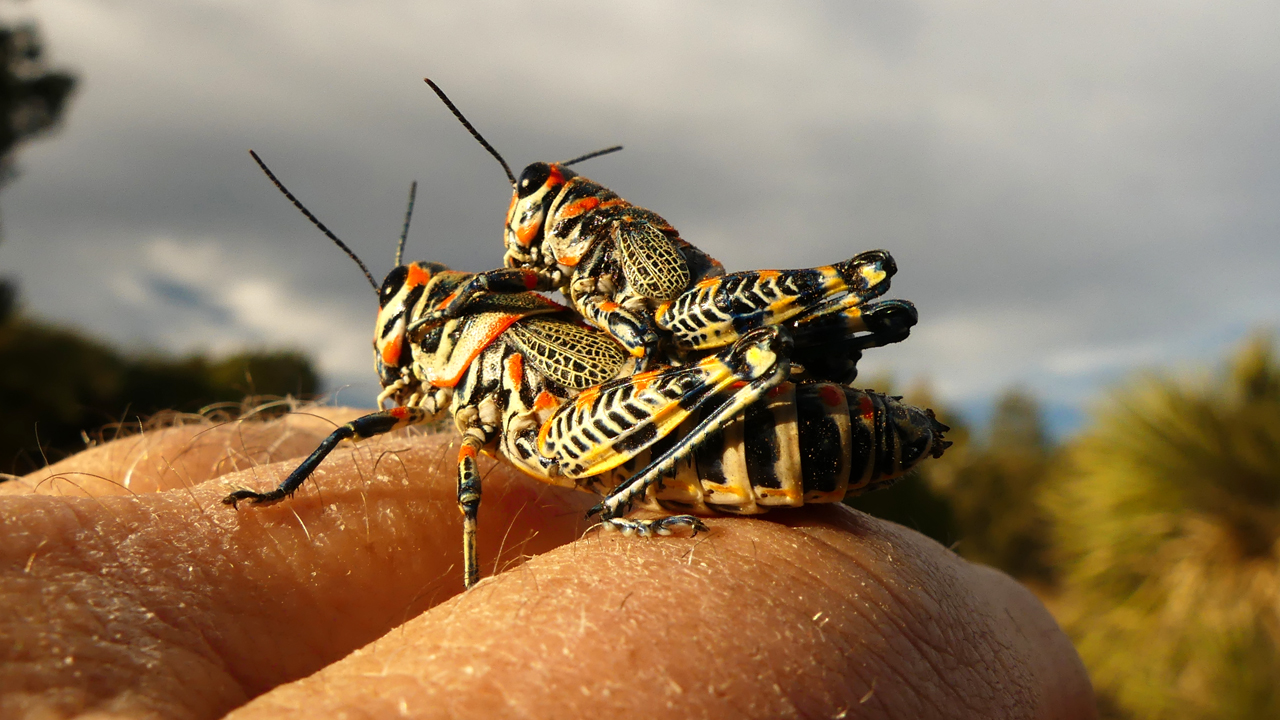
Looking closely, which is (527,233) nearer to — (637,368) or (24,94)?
(637,368)

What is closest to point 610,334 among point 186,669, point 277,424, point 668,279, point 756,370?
point 668,279

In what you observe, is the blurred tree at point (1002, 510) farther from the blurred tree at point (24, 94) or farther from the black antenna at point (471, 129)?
the blurred tree at point (24, 94)

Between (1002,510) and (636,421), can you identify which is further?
(1002,510)


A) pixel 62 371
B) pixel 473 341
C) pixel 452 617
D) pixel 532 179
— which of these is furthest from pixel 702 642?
pixel 62 371

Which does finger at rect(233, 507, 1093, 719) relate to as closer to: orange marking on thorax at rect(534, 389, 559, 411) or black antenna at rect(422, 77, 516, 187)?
orange marking on thorax at rect(534, 389, 559, 411)

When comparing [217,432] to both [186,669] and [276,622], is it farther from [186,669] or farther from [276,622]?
[186,669]
